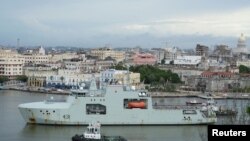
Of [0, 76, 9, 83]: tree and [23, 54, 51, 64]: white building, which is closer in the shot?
[0, 76, 9, 83]: tree

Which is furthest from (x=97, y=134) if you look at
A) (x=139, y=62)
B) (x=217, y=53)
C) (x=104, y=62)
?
(x=217, y=53)

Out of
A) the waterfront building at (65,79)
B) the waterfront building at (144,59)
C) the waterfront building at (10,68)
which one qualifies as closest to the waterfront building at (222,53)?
the waterfront building at (144,59)

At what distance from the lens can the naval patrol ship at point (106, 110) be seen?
11461 millimetres

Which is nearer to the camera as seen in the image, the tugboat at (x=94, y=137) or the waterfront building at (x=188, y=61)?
the tugboat at (x=94, y=137)

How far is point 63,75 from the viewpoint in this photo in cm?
2592

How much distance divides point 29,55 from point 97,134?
26.6 meters

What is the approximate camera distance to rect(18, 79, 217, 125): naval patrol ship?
37.6ft

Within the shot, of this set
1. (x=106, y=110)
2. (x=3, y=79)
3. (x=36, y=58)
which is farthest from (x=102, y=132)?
(x=36, y=58)

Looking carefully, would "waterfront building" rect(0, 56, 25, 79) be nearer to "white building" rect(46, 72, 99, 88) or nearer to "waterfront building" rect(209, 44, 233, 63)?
"white building" rect(46, 72, 99, 88)

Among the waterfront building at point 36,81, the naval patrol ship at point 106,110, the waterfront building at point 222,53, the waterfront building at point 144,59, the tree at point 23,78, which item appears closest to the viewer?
the naval patrol ship at point 106,110

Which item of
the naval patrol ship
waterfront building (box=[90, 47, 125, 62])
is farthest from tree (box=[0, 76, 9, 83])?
the naval patrol ship

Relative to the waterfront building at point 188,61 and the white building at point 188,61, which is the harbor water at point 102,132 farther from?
the white building at point 188,61

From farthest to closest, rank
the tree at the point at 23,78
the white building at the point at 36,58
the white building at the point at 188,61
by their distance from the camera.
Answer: the white building at the point at 188,61
the white building at the point at 36,58
the tree at the point at 23,78

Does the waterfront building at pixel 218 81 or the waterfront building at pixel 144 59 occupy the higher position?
the waterfront building at pixel 144 59
